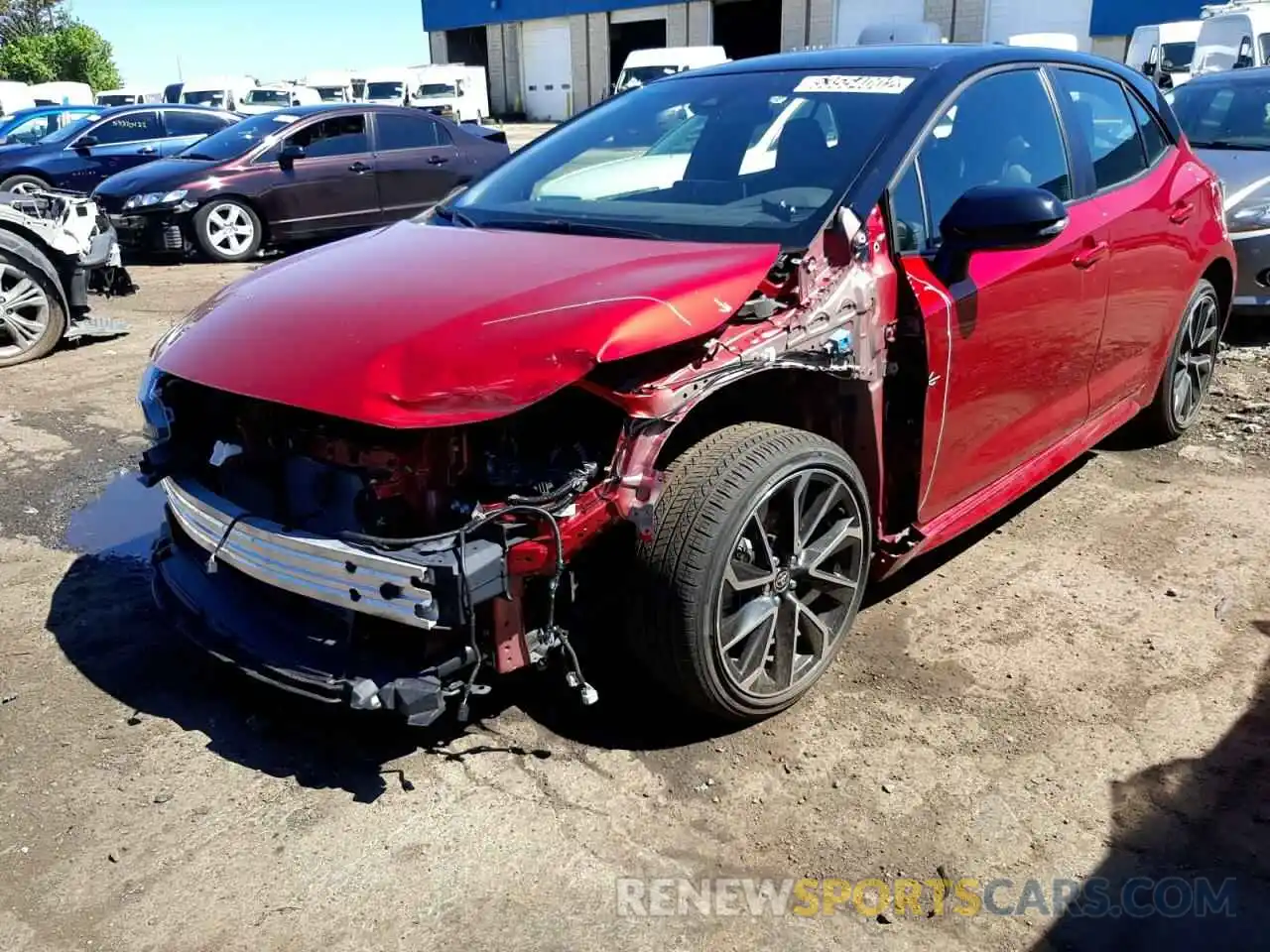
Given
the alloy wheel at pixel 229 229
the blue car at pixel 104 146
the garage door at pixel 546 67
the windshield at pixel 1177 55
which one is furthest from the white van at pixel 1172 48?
the garage door at pixel 546 67

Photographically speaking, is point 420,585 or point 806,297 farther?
point 806,297

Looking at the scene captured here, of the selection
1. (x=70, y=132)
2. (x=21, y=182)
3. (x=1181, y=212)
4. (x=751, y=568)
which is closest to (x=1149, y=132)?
(x=1181, y=212)

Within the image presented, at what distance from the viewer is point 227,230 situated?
10719 millimetres

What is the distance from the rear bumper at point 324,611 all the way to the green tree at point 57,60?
50.5 metres

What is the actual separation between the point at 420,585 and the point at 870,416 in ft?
4.73

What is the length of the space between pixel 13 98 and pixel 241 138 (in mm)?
22277

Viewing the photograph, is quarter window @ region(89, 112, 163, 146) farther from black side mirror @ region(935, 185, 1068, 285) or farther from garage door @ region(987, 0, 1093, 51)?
garage door @ region(987, 0, 1093, 51)

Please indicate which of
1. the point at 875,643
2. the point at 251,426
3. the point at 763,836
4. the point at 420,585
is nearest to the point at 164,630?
the point at 251,426

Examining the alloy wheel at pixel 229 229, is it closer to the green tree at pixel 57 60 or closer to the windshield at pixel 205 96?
the windshield at pixel 205 96

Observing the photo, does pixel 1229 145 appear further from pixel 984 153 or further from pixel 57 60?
pixel 57 60

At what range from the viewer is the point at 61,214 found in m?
7.33

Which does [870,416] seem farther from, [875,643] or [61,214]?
[61,214]

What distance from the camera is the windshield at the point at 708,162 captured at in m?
3.13

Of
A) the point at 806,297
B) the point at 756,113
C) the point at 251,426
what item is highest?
the point at 756,113
